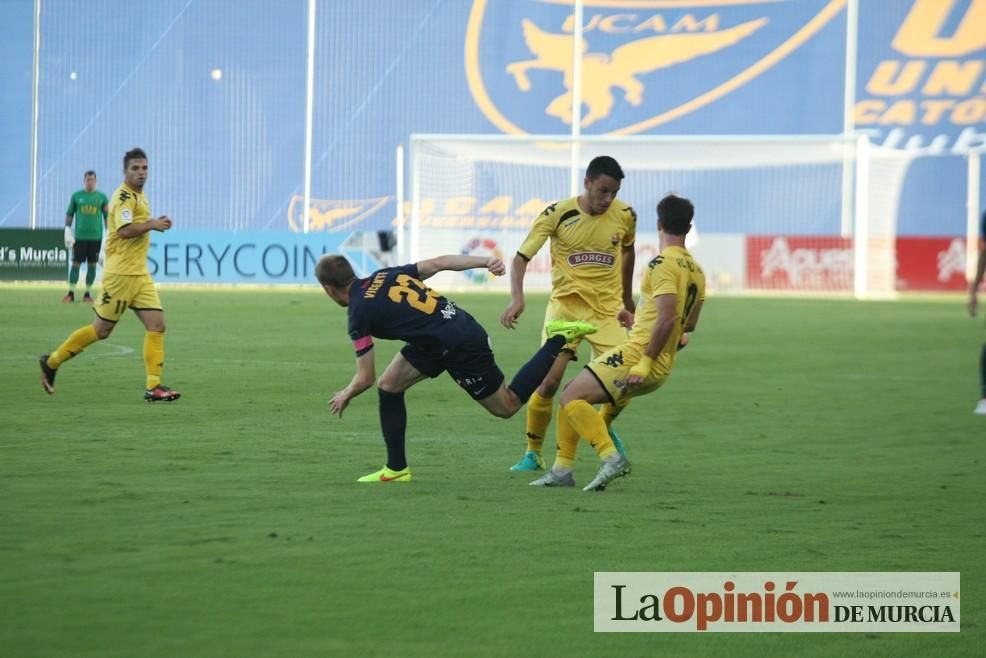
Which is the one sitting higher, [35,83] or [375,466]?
[35,83]

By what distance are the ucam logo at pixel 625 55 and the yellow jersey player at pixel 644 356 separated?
132 ft

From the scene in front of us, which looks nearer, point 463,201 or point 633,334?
point 633,334

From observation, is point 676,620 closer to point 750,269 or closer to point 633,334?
point 633,334

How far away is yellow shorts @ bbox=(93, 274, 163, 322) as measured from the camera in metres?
13.0

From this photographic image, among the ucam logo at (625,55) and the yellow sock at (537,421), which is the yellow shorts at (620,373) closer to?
the yellow sock at (537,421)

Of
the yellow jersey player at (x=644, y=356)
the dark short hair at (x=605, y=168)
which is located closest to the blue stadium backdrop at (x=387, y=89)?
the dark short hair at (x=605, y=168)

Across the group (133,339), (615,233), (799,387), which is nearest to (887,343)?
(799,387)

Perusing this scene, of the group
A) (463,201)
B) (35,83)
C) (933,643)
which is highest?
(35,83)

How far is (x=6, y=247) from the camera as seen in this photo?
115ft

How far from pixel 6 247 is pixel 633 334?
2877 centimetres

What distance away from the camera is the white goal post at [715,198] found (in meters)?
37.7

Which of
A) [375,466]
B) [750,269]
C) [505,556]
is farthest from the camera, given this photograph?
[750,269]

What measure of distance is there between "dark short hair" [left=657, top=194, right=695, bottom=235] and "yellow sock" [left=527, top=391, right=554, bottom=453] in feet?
5.12

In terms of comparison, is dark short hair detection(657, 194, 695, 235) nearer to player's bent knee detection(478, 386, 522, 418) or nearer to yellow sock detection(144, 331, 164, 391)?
player's bent knee detection(478, 386, 522, 418)
